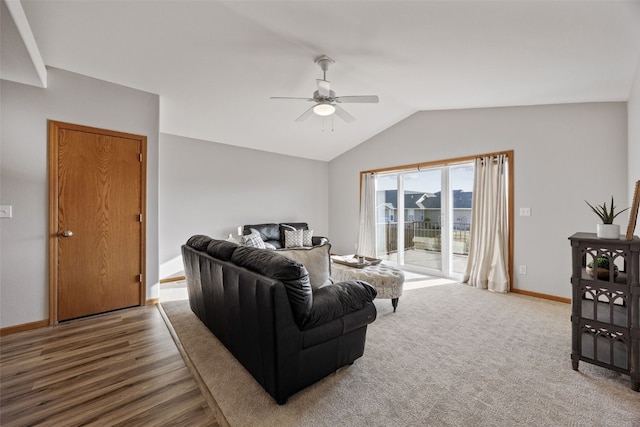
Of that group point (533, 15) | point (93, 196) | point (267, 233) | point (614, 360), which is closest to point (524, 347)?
point (614, 360)

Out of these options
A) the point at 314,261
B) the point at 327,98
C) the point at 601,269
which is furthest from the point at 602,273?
the point at 327,98

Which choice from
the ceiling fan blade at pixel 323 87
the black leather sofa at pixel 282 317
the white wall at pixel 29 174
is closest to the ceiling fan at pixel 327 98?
the ceiling fan blade at pixel 323 87

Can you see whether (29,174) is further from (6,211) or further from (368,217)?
(368,217)

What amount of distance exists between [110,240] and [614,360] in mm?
4721

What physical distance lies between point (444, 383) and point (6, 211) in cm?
410

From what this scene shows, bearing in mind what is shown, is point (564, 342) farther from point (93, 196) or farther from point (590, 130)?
point (93, 196)

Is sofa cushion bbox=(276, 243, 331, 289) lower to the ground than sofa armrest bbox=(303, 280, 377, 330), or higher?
higher

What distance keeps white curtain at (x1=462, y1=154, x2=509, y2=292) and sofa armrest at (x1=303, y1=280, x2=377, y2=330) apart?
290 cm

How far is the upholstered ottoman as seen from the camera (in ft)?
9.87

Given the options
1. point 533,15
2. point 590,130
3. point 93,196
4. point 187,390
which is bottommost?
point 187,390

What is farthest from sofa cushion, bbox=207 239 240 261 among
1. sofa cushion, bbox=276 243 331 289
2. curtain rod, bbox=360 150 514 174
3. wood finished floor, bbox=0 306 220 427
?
curtain rod, bbox=360 150 514 174

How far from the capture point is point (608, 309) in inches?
79.1

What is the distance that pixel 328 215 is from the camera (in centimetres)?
691

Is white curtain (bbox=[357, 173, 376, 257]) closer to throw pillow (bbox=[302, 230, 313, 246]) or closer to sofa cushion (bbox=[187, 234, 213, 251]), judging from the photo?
throw pillow (bbox=[302, 230, 313, 246])
